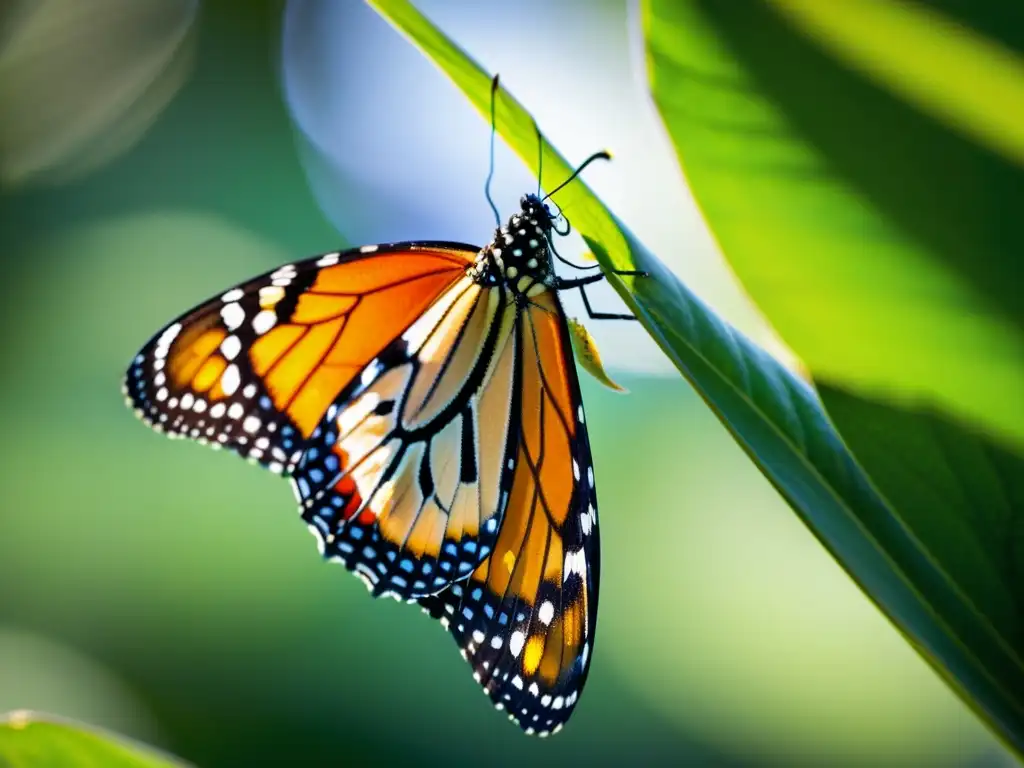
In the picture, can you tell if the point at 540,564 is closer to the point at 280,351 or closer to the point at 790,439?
the point at 280,351

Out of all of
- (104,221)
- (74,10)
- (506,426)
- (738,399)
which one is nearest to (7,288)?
(104,221)

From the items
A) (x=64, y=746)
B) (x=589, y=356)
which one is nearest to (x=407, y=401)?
(x=589, y=356)

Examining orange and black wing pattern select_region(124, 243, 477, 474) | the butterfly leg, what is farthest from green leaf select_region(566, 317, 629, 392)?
orange and black wing pattern select_region(124, 243, 477, 474)

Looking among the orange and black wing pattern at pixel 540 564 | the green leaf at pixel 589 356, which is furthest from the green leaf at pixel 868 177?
the orange and black wing pattern at pixel 540 564

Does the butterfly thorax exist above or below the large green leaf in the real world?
above

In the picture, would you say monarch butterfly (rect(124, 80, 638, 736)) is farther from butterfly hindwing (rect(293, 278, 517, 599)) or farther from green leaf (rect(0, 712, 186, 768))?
green leaf (rect(0, 712, 186, 768))
